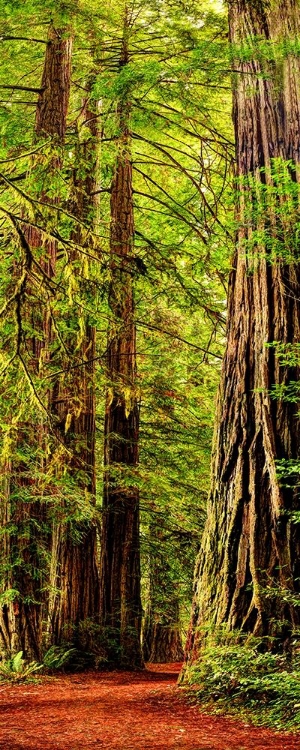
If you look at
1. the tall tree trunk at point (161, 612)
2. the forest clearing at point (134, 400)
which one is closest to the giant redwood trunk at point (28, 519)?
the forest clearing at point (134, 400)

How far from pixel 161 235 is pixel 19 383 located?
478 cm

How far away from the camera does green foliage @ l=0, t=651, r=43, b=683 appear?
7.10m

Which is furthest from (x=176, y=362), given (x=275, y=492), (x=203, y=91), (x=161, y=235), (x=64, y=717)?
(x=64, y=717)

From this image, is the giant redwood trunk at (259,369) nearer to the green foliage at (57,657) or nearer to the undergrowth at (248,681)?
the undergrowth at (248,681)

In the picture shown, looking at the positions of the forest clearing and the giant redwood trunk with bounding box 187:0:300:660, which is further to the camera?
the giant redwood trunk with bounding box 187:0:300:660

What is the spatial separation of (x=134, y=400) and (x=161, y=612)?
5.89m

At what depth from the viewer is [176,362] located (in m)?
11.2

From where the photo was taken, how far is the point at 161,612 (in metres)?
13.0

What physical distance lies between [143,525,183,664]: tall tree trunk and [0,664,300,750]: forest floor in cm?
459

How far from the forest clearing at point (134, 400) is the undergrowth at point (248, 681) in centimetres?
2

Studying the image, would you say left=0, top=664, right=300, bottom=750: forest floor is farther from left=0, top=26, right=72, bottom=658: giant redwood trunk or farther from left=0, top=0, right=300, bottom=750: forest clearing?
left=0, top=26, right=72, bottom=658: giant redwood trunk

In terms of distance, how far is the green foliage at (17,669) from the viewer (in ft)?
23.3

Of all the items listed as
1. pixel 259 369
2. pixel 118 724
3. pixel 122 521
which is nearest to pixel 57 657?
pixel 122 521

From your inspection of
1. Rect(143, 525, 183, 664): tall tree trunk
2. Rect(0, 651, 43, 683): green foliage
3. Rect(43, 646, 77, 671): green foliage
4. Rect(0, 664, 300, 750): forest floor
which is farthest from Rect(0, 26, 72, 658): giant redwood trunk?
Rect(143, 525, 183, 664): tall tree trunk
